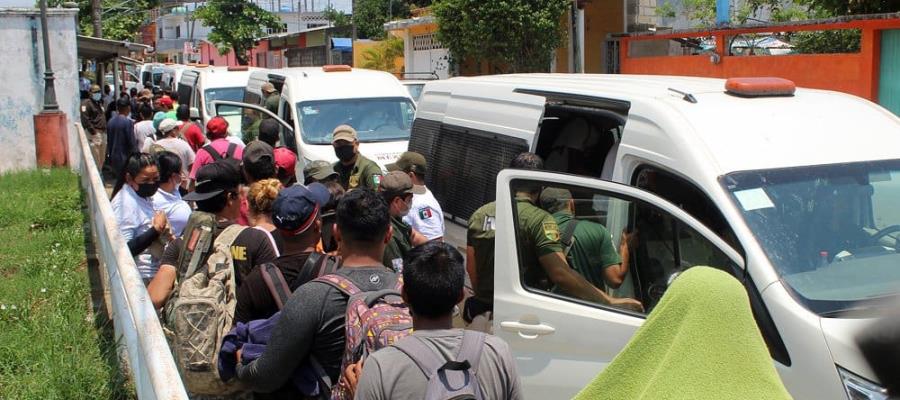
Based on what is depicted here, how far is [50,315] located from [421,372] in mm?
4859

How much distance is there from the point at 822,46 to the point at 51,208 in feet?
47.2

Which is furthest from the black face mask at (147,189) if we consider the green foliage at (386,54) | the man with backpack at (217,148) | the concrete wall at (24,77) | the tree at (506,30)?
the green foliage at (386,54)

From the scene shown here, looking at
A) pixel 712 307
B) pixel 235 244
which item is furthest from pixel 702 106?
pixel 712 307

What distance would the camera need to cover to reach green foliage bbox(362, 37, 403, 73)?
115ft

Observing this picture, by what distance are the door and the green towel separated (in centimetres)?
215

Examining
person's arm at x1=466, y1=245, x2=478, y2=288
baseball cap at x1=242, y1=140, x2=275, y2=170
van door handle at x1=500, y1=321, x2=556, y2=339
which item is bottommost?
van door handle at x1=500, y1=321, x2=556, y2=339

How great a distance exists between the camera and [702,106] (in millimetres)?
4340

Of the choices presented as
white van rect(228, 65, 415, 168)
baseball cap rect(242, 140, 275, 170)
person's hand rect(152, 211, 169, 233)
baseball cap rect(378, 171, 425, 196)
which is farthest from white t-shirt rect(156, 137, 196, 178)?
baseball cap rect(378, 171, 425, 196)

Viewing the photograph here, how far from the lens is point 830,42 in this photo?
720 inches

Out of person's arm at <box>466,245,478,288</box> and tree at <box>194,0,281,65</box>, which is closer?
person's arm at <box>466,245,478,288</box>

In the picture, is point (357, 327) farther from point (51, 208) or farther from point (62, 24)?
point (62, 24)

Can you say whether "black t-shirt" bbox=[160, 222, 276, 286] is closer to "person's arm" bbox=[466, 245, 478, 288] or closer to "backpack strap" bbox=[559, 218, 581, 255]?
"person's arm" bbox=[466, 245, 478, 288]

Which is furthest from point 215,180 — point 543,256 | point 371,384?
point 371,384

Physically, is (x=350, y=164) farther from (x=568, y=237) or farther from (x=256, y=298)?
(x=256, y=298)
